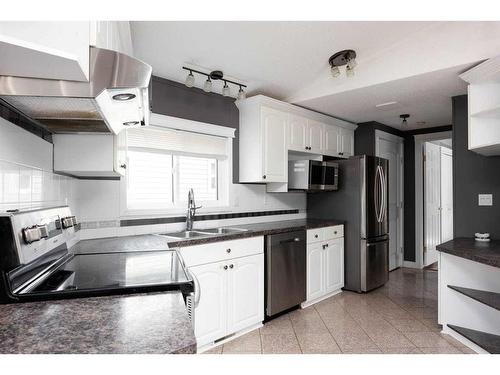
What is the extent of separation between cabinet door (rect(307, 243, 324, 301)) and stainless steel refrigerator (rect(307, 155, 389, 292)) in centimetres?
56

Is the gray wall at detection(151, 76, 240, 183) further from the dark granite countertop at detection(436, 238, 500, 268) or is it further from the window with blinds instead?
the dark granite countertop at detection(436, 238, 500, 268)

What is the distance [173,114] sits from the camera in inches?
118

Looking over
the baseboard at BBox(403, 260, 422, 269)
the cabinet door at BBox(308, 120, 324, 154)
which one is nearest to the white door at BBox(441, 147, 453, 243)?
the baseboard at BBox(403, 260, 422, 269)

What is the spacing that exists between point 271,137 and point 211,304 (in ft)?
5.90

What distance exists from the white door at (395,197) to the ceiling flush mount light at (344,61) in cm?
226

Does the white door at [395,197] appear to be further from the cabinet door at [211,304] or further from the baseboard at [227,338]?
the cabinet door at [211,304]

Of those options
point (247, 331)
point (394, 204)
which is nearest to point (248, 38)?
point (247, 331)

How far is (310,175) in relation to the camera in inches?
144

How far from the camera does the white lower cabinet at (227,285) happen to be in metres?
2.43

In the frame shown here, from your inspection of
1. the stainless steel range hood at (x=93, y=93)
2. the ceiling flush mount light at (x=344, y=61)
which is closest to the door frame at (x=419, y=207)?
the ceiling flush mount light at (x=344, y=61)

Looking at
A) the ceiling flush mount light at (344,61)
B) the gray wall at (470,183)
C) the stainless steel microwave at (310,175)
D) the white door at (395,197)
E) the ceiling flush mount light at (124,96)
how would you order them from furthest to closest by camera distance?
the white door at (395,197)
the stainless steel microwave at (310,175)
the gray wall at (470,183)
the ceiling flush mount light at (344,61)
the ceiling flush mount light at (124,96)

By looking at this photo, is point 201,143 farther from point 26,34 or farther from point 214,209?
point 26,34

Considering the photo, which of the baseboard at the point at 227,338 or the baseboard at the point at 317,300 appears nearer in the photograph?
the baseboard at the point at 227,338

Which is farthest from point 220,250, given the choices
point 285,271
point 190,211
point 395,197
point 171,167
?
point 395,197
